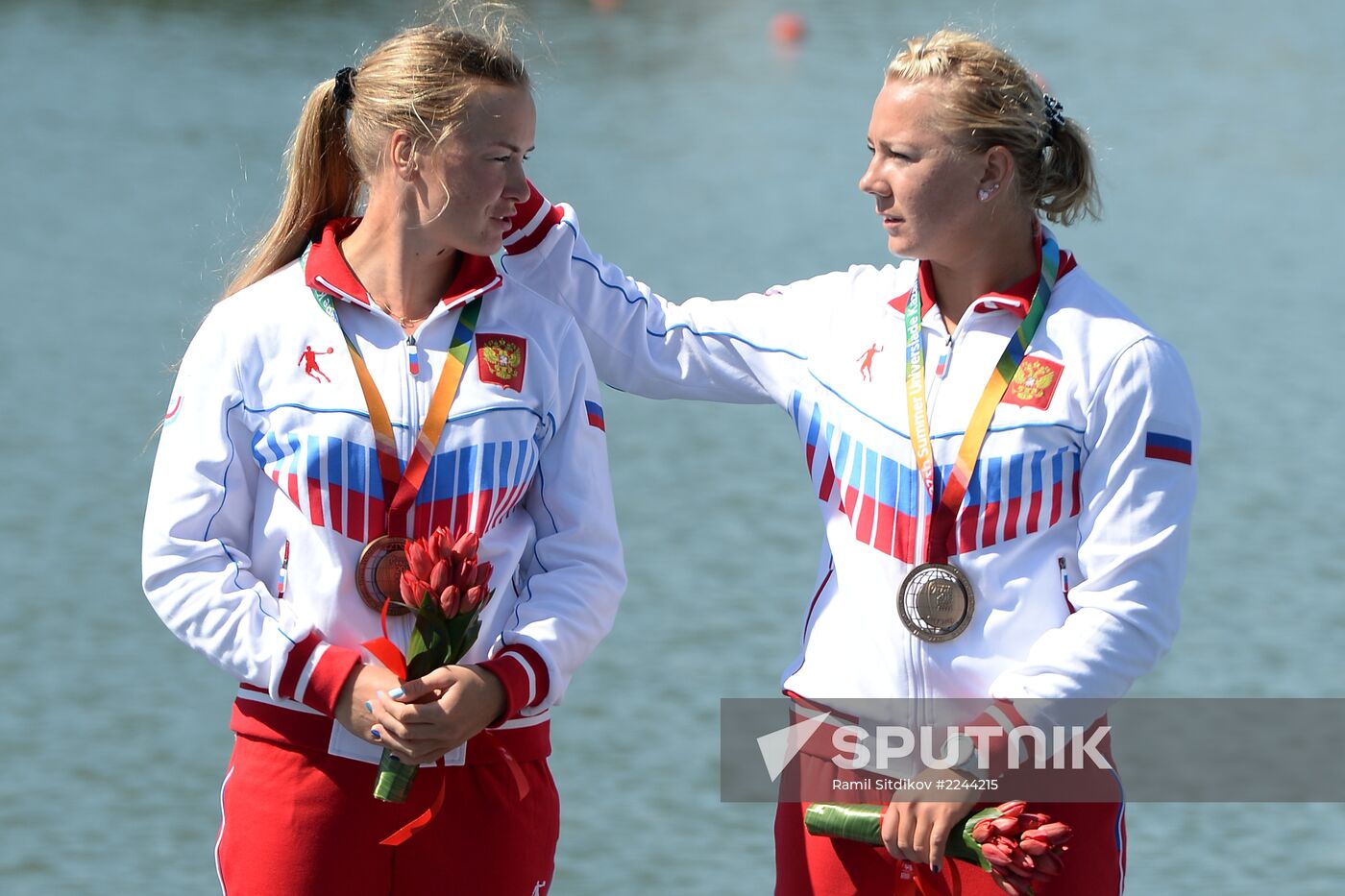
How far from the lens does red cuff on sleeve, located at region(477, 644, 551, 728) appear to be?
117 inches

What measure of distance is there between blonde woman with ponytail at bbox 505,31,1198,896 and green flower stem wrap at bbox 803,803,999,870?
0.02 metres

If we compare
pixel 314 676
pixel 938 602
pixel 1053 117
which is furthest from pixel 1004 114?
pixel 314 676

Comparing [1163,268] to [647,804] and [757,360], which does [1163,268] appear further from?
[757,360]

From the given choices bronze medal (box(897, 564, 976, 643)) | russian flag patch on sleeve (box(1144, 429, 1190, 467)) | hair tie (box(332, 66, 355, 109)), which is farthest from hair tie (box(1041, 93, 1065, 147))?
hair tie (box(332, 66, 355, 109))

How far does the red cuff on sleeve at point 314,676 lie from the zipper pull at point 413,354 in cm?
48

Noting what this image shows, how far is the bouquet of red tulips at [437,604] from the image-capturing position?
2.85 m

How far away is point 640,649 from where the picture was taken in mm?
8367

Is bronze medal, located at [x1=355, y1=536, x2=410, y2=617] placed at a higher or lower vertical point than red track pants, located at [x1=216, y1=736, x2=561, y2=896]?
higher

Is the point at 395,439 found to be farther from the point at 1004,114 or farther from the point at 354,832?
the point at 1004,114

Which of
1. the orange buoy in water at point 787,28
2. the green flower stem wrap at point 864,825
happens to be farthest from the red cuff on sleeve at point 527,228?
the orange buoy in water at point 787,28

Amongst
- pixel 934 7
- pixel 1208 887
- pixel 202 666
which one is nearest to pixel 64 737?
pixel 202 666

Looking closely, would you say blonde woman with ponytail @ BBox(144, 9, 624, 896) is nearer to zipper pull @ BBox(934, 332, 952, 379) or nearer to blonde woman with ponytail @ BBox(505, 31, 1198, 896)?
blonde woman with ponytail @ BBox(505, 31, 1198, 896)

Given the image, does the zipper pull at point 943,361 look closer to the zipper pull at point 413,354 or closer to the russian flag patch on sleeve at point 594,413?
the russian flag patch on sleeve at point 594,413

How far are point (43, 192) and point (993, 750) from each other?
13745mm
